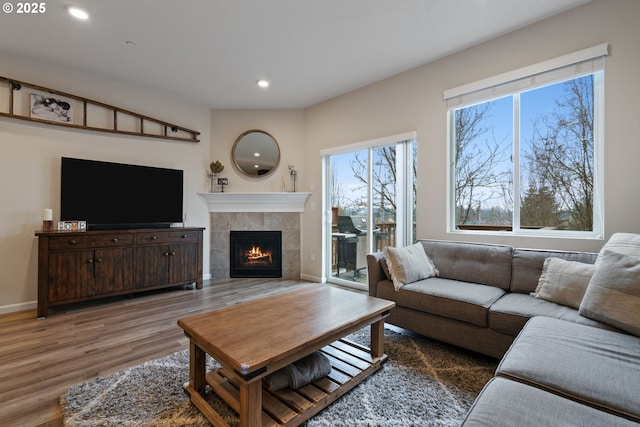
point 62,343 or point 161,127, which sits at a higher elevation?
point 161,127

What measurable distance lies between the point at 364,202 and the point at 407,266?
1.61 meters

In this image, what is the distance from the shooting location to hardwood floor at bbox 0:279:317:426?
1.70 metres

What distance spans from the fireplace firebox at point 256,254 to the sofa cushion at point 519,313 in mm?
3341

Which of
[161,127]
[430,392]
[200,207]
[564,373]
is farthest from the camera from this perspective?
[200,207]

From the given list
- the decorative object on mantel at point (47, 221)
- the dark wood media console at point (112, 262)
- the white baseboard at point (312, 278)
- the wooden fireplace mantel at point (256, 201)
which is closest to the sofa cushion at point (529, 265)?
the white baseboard at point (312, 278)

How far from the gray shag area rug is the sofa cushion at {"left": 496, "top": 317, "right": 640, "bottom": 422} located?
0.52 m

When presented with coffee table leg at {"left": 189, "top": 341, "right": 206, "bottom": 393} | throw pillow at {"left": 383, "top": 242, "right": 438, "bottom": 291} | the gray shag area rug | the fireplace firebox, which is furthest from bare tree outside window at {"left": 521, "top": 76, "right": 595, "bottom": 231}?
A: the fireplace firebox

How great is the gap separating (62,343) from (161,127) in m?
2.91

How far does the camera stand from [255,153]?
4.78m

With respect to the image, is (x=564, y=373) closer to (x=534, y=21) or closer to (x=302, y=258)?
(x=534, y=21)

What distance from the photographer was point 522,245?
2.67m

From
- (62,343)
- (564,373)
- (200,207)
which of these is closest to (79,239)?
(62,343)

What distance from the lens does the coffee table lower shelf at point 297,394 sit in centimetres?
144

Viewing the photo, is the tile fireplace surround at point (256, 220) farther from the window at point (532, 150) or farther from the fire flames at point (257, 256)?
the window at point (532, 150)
